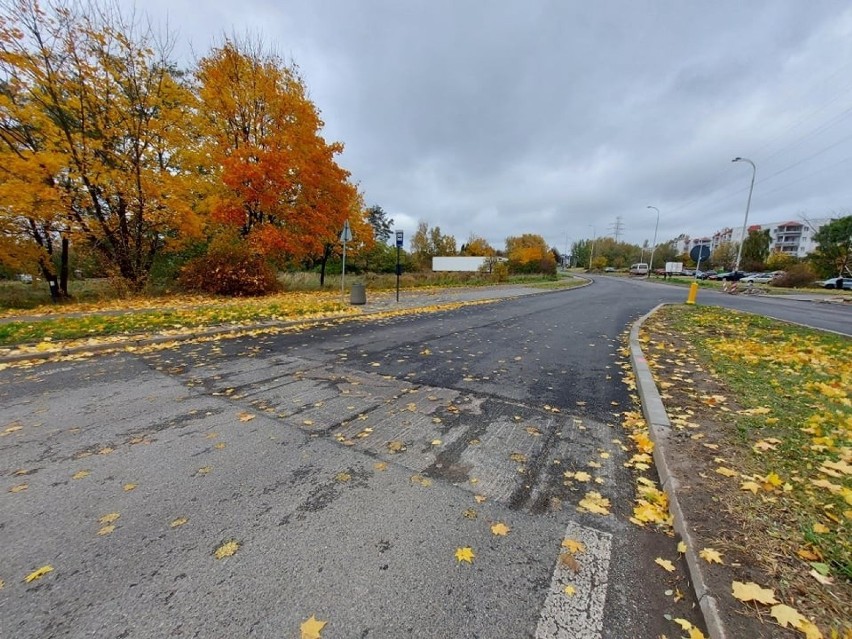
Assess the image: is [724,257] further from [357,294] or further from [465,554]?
[465,554]

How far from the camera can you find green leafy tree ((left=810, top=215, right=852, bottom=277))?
108ft

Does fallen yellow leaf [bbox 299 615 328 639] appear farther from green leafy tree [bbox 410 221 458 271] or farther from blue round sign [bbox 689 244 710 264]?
green leafy tree [bbox 410 221 458 271]

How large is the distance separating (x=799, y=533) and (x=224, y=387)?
556 cm

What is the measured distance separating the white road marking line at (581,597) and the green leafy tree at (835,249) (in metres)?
49.0

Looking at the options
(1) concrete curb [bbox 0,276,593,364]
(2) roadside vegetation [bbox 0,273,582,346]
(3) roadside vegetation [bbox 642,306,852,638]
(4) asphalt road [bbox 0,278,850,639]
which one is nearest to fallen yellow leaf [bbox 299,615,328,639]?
(4) asphalt road [bbox 0,278,850,639]

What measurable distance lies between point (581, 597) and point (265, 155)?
16.2 m

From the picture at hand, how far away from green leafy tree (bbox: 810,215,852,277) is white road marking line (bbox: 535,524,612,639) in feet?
161

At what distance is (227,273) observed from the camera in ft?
46.3

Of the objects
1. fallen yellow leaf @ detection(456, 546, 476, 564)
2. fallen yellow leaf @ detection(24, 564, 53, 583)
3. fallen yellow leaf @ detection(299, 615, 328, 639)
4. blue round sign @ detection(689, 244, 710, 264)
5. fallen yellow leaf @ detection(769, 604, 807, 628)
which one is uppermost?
blue round sign @ detection(689, 244, 710, 264)

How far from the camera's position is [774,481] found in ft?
8.59

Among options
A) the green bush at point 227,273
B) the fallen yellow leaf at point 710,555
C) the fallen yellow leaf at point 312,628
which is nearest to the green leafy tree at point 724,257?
the green bush at point 227,273

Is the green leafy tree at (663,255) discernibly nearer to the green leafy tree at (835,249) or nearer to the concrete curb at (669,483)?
the green leafy tree at (835,249)

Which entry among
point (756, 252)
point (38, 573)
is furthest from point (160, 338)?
point (756, 252)

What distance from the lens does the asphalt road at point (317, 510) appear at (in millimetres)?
1737
